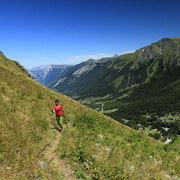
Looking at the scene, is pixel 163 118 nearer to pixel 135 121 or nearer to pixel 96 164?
pixel 135 121

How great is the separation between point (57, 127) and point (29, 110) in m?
3.53

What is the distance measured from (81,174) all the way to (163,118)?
218 meters

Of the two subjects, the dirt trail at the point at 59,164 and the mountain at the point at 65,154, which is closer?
the mountain at the point at 65,154

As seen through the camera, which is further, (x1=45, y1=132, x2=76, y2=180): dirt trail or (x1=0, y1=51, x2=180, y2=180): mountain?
(x1=45, y1=132, x2=76, y2=180): dirt trail

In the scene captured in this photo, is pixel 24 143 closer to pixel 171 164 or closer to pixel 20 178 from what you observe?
pixel 20 178

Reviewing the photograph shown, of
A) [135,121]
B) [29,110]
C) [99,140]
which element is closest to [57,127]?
[29,110]

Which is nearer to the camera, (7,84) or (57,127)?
(57,127)

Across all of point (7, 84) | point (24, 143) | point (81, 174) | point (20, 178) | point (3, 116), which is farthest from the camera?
point (7, 84)

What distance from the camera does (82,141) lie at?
10125 millimetres

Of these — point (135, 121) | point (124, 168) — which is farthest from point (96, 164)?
point (135, 121)

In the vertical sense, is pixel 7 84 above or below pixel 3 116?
above

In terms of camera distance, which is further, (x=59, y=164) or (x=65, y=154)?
(x=65, y=154)

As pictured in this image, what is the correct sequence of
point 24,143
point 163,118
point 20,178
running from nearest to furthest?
point 20,178
point 24,143
point 163,118

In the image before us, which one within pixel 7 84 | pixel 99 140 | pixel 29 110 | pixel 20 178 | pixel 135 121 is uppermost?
pixel 7 84
